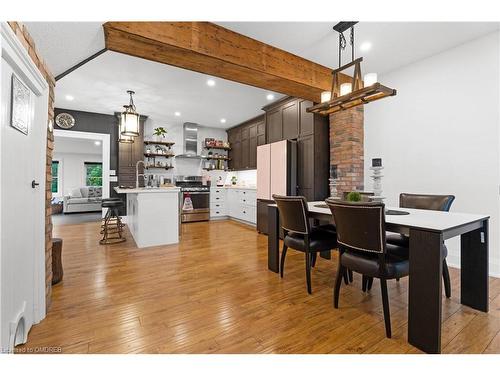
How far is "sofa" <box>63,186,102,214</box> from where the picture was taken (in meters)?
7.63

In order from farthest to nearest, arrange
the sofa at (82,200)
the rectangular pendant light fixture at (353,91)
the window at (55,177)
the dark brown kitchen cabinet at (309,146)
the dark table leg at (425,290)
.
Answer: the window at (55,177), the sofa at (82,200), the dark brown kitchen cabinet at (309,146), the rectangular pendant light fixture at (353,91), the dark table leg at (425,290)

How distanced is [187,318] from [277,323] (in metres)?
0.69

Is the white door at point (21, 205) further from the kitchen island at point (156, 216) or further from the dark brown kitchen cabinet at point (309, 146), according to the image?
the dark brown kitchen cabinet at point (309, 146)

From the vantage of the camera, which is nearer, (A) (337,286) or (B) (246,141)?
(A) (337,286)

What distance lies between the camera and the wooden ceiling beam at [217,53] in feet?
6.87

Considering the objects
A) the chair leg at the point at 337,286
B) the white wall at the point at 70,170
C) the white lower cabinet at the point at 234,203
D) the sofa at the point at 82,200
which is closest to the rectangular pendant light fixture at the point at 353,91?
the chair leg at the point at 337,286

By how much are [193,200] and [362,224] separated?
194 inches

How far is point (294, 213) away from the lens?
2357 millimetres

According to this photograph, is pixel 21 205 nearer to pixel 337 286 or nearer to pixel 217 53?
pixel 217 53

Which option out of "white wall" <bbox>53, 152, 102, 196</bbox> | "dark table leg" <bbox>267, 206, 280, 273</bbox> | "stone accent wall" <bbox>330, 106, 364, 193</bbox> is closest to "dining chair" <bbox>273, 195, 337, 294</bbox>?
"dark table leg" <bbox>267, 206, 280, 273</bbox>

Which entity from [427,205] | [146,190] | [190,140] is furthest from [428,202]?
[190,140]

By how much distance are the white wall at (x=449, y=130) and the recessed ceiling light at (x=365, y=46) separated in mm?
895

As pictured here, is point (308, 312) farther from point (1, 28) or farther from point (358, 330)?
point (1, 28)
